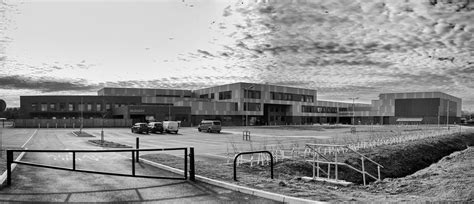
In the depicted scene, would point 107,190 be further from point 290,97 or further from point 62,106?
point 290,97

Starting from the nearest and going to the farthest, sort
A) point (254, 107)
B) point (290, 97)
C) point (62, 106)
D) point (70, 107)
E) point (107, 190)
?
point (107, 190)
point (254, 107)
point (62, 106)
point (70, 107)
point (290, 97)

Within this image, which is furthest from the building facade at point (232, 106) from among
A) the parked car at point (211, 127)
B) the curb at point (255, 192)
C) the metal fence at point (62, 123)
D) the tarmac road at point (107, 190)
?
the curb at point (255, 192)

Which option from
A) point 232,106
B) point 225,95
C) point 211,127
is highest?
point 225,95

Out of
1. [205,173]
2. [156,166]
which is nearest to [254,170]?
[205,173]

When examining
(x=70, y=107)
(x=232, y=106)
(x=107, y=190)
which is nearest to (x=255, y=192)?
(x=107, y=190)

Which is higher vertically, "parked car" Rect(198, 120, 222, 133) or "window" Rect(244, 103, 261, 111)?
"window" Rect(244, 103, 261, 111)

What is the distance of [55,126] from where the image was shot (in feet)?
287

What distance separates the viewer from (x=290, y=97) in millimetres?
122375

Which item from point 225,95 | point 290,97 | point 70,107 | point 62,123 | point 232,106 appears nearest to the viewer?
point 62,123

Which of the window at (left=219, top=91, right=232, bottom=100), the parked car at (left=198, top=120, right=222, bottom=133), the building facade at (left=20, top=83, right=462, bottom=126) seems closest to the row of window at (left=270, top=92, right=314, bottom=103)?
the building facade at (left=20, top=83, right=462, bottom=126)

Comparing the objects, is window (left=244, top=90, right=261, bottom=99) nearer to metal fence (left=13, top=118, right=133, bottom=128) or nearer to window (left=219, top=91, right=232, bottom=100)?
window (left=219, top=91, right=232, bottom=100)

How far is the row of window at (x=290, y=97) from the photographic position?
116 m

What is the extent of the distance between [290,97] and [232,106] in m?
26.1

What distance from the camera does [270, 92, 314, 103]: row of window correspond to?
4572 inches
